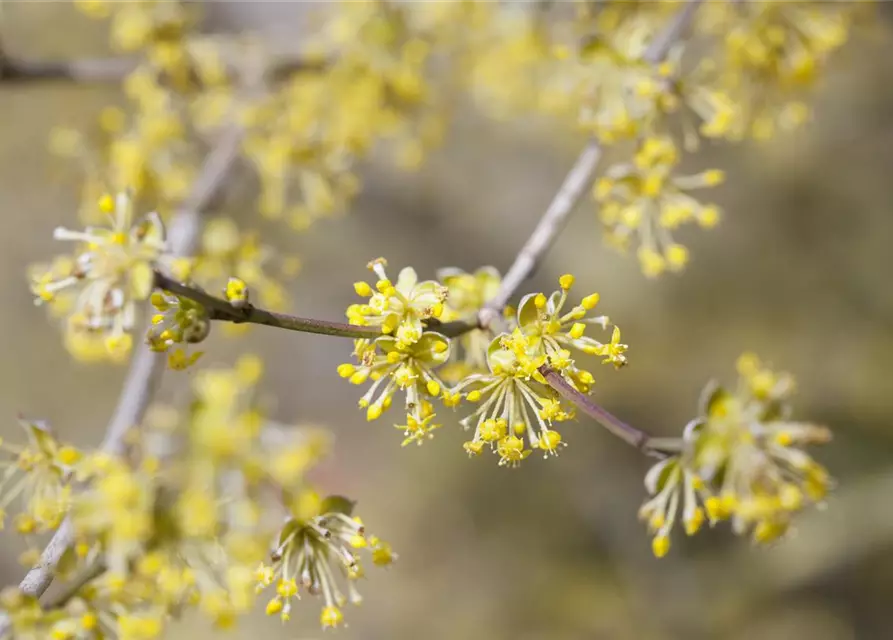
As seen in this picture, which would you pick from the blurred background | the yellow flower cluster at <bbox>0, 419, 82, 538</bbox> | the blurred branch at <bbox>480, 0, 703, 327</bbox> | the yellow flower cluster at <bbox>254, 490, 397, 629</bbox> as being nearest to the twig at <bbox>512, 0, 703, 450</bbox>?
the blurred branch at <bbox>480, 0, 703, 327</bbox>

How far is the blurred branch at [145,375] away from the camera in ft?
3.52

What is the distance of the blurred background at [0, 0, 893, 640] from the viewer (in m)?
3.52

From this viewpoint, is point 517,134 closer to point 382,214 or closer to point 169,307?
point 382,214

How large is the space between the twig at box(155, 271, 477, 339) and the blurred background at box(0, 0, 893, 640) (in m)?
2.56

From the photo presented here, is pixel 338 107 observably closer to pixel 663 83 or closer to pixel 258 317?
pixel 663 83

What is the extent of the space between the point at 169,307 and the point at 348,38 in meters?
1.21

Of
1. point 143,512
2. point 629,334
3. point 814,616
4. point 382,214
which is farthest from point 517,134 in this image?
point 143,512

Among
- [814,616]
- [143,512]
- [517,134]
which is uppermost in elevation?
[517,134]

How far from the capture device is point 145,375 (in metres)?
1.50

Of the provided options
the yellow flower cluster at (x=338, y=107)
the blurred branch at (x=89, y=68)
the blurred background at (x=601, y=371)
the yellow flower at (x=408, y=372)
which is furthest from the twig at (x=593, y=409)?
the blurred background at (x=601, y=371)

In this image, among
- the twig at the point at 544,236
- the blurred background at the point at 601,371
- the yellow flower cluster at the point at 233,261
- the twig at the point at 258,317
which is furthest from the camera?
the blurred background at the point at 601,371

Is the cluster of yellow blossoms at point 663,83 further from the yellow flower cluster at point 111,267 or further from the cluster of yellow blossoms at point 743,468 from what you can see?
the yellow flower cluster at point 111,267

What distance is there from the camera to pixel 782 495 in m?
1.04

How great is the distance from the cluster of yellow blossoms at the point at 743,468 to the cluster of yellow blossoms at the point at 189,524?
0.45 meters
